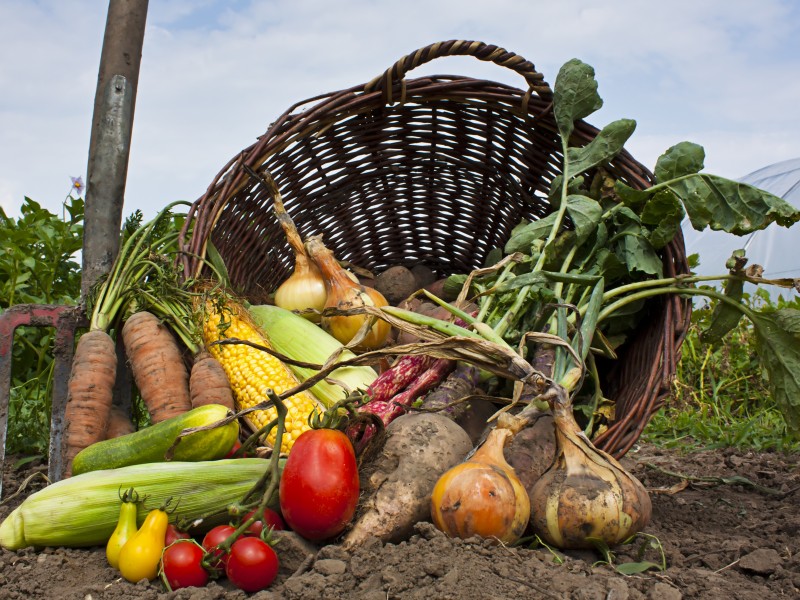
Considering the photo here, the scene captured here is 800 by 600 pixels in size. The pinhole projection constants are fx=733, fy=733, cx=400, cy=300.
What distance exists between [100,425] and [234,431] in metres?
0.61

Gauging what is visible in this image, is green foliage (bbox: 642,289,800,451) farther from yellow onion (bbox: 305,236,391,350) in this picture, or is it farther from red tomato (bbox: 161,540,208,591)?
red tomato (bbox: 161,540,208,591)

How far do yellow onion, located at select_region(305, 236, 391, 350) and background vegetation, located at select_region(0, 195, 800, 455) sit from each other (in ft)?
4.35

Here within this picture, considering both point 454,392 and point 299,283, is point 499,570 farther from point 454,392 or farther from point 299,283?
point 299,283

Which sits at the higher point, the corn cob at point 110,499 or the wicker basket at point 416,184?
the wicker basket at point 416,184

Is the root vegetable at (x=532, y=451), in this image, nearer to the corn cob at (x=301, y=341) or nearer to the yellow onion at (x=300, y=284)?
the corn cob at (x=301, y=341)

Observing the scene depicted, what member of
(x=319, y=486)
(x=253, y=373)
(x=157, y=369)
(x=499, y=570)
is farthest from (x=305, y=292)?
(x=499, y=570)

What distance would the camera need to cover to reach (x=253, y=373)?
2463 mm

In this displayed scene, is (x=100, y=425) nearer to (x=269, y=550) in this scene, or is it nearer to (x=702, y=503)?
(x=269, y=550)

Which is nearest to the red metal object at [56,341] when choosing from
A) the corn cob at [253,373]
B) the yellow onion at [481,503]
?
the corn cob at [253,373]

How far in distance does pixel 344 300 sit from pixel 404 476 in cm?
121

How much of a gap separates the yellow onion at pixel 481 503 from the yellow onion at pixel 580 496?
0.25ft

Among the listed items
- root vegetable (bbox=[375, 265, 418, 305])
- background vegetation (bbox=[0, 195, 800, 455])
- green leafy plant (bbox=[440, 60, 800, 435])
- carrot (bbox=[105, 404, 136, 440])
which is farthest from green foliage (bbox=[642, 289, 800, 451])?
carrot (bbox=[105, 404, 136, 440])

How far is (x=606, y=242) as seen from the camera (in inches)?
106

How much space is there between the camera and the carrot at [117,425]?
101 inches
